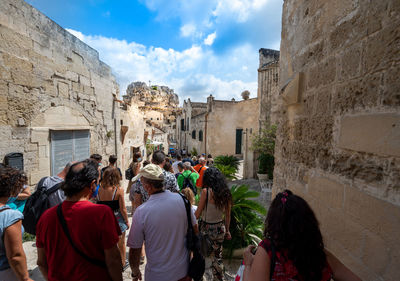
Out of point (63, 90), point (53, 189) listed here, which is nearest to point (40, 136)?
point (63, 90)

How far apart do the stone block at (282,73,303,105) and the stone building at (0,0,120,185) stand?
14.3 feet

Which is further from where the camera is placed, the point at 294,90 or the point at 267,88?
the point at 267,88

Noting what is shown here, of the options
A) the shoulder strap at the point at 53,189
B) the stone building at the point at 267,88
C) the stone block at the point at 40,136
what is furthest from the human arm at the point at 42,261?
the stone building at the point at 267,88

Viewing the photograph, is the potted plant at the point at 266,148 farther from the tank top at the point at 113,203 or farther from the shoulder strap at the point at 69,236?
the shoulder strap at the point at 69,236

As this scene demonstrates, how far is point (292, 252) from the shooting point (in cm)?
111

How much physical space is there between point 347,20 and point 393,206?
1.32 m

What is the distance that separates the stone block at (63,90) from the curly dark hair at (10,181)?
294 centimetres

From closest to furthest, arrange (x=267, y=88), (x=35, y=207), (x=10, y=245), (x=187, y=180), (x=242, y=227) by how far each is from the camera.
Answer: (x=10, y=245) < (x=35, y=207) < (x=242, y=227) < (x=187, y=180) < (x=267, y=88)

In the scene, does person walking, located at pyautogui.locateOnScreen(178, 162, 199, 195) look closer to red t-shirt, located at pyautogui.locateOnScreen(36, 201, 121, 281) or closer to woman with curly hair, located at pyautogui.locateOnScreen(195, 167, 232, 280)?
woman with curly hair, located at pyautogui.locateOnScreen(195, 167, 232, 280)

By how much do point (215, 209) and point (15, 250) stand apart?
209cm

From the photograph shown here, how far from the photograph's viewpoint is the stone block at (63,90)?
417cm

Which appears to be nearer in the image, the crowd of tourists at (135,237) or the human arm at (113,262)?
the crowd of tourists at (135,237)

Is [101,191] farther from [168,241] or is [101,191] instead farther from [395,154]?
[395,154]

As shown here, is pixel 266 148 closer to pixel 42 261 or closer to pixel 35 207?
pixel 35 207
